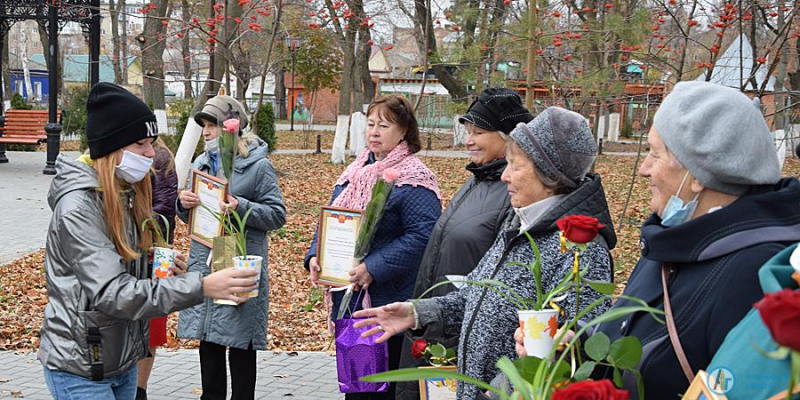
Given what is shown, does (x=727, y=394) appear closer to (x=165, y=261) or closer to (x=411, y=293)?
(x=165, y=261)

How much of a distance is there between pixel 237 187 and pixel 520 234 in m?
2.56

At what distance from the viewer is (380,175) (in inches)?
174

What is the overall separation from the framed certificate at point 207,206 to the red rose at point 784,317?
11.5 ft

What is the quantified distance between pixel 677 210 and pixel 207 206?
2957 millimetres

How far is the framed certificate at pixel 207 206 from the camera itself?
14.7ft

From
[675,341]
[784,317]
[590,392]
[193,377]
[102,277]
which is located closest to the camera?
[784,317]

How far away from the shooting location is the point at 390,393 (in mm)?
4582

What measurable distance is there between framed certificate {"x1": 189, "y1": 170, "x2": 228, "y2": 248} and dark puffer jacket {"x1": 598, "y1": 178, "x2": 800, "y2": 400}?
2.73 m

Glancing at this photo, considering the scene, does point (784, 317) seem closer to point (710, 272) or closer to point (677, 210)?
point (710, 272)

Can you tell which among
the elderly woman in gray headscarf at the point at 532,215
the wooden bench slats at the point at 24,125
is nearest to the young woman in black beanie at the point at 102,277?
the elderly woman in gray headscarf at the point at 532,215

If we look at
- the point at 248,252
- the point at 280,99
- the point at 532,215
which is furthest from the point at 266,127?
the point at 280,99

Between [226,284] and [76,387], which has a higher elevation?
[226,284]

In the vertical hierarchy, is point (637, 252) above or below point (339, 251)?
below

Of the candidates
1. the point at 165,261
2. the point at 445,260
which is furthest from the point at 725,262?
the point at 165,261
